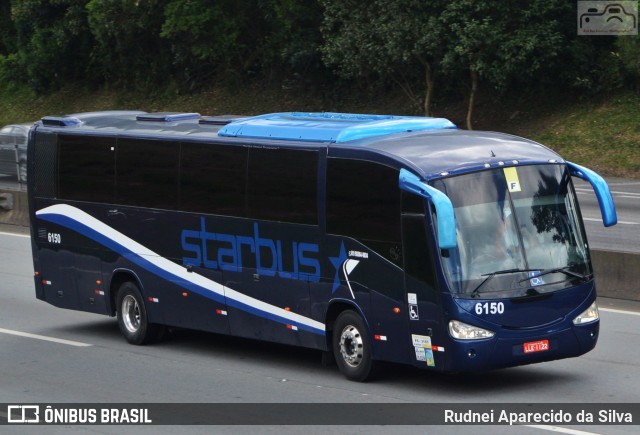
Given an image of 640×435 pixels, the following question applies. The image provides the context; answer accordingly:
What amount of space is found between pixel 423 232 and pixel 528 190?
1248 millimetres

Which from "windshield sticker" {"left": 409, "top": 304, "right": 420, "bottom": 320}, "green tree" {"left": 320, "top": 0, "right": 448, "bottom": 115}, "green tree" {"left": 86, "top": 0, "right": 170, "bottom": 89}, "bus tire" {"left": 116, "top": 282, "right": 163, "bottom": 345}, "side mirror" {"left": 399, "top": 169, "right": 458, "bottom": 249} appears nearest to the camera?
"side mirror" {"left": 399, "top": 169, "right": 458, "bottom": 249}

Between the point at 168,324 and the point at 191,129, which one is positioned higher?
the point at 191,129

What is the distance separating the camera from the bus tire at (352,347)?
40.8 feet

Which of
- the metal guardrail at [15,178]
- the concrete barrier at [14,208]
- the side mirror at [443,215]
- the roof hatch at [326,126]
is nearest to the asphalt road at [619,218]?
the roof hatch at [326,126]

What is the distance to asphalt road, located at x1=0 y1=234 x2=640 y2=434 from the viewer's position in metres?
11.6

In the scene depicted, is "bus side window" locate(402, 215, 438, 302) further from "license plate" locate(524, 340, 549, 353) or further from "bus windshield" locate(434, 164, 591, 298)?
"license plate" locate(524, 340, 549, 353)

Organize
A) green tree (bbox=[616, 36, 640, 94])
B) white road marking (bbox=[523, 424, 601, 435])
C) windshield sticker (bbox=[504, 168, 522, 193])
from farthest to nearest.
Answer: green tree (bbox=[616, 36, 640, 94]) → windshield sticker (bbox=[504, 168, 522, 193]) → white road marking (bbox=[523, 424, 601, 435])

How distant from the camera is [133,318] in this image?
51.8 ft

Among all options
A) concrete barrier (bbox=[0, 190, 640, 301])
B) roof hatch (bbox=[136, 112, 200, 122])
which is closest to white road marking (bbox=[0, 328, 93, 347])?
roof hatch (bbox=[136, 112, 200, 122])

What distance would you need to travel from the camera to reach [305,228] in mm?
13148

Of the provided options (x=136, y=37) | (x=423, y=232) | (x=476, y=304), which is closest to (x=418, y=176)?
(x=423, y=232)

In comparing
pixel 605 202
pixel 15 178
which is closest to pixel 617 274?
pixel 605 202

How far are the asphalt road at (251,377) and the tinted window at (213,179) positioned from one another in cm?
183

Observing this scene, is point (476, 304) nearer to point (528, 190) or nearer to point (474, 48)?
point (528, 190)
